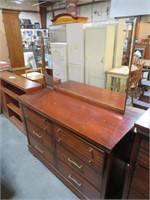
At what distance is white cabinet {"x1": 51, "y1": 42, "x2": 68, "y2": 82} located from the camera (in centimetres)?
153

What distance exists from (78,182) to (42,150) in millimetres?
513

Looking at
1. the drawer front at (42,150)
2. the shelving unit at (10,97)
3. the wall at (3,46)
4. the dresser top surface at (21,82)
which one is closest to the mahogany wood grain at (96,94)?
the dresser top surface at (21,82)

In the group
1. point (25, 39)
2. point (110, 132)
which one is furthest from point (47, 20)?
point (25, 39)

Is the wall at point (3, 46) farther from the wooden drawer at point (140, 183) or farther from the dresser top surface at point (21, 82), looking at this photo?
the wooden drawer at point (140, 183)

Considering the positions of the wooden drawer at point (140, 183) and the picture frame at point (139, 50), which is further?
the picture frame at point (139, 50)

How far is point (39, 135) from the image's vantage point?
4.80ft

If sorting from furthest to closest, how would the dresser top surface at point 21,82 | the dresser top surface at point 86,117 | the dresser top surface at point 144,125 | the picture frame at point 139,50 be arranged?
the dresser top surface at point 21,82 < the picture frame at point 139,50 < the dresser top surface at point 86,117 < the dresser top surface at point 144,125

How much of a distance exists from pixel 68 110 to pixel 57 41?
779mm

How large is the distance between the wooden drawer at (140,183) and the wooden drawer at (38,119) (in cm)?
73

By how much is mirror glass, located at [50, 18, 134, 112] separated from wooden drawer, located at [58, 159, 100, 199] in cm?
67

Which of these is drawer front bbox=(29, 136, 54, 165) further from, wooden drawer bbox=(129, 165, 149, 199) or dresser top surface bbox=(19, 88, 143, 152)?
wooden drawer bbox=(129, 165, 149, 199)

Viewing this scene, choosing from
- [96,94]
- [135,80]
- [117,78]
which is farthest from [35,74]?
[135,80]

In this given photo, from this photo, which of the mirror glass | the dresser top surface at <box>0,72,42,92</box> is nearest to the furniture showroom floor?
the dresser top surface at <box>0,72,42,92</box>

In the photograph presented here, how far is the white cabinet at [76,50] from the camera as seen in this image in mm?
1359
